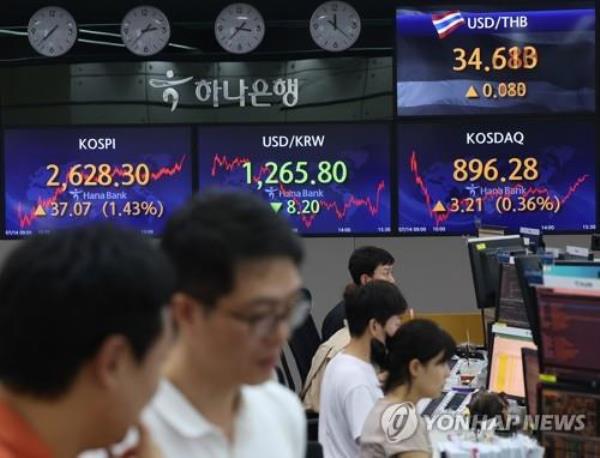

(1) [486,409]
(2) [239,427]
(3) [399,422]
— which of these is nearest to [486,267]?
(1) [486,409]

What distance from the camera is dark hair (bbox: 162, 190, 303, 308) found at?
4.09 feet

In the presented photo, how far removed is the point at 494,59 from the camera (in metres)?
6.99

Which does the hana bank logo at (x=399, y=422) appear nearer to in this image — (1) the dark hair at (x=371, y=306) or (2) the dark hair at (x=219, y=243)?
(1) the dark hair at (x=371, y=306)

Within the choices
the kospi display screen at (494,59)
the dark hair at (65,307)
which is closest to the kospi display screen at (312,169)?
the kospi display screen at (494,59)

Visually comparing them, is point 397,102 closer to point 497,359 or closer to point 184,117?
point 184,117

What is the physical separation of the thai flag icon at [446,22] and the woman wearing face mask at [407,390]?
4144mm

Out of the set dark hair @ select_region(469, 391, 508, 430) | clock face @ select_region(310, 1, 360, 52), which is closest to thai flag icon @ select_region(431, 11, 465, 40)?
clock face @ select_region(310, 1, 360, 52)

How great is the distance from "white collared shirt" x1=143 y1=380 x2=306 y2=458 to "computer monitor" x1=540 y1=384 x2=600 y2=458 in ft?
5.44

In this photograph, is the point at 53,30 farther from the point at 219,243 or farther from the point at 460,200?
the point at 219,243

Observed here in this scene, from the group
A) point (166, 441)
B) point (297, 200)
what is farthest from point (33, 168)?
point (166, 441)

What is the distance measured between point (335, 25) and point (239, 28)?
0.70m

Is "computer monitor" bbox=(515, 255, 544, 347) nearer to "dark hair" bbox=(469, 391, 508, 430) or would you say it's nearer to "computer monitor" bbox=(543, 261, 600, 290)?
"computer monitor" bbox=(543, 261, 600, 290)

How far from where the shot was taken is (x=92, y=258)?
1.03 metres

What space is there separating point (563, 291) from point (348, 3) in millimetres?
4947
